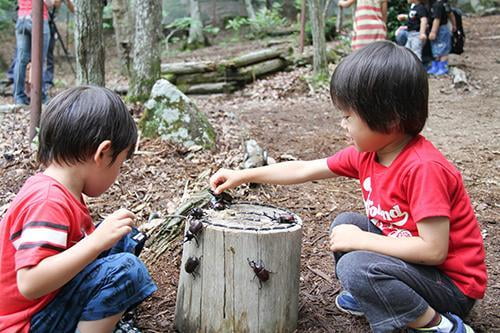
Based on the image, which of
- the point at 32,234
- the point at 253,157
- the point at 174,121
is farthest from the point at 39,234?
the point at 174,121

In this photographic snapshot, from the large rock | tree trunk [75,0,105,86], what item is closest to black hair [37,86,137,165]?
the large rock

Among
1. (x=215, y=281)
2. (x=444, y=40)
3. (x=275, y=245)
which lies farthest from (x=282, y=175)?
(x=444, y=40)

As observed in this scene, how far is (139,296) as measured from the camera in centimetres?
219

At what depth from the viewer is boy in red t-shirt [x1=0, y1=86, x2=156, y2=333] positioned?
1874mm

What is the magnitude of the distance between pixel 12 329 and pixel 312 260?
1.80m

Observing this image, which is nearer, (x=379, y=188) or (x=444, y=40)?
(x=379, y=188)

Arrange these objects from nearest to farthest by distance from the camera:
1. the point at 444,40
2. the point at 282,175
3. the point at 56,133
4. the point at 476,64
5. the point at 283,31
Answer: the point at 56,133 → the point at 282,175 → the point at 444,40 → the point at 476,64 → the point at 283,31

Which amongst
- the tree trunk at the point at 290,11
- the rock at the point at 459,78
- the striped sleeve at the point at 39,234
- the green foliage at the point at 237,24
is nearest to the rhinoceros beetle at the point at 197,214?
the striped sleeve at the point at 39,234

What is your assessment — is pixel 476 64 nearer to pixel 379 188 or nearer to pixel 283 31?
pixel 283 31

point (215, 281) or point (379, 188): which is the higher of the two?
point (379, 188)

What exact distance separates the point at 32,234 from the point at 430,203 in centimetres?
146

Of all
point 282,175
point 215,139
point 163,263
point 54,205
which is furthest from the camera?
point 215,139

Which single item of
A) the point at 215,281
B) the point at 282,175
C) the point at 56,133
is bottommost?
the point at 215,281

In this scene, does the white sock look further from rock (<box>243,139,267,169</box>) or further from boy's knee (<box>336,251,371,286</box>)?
rock (<box>243,139,267,169</box>)
